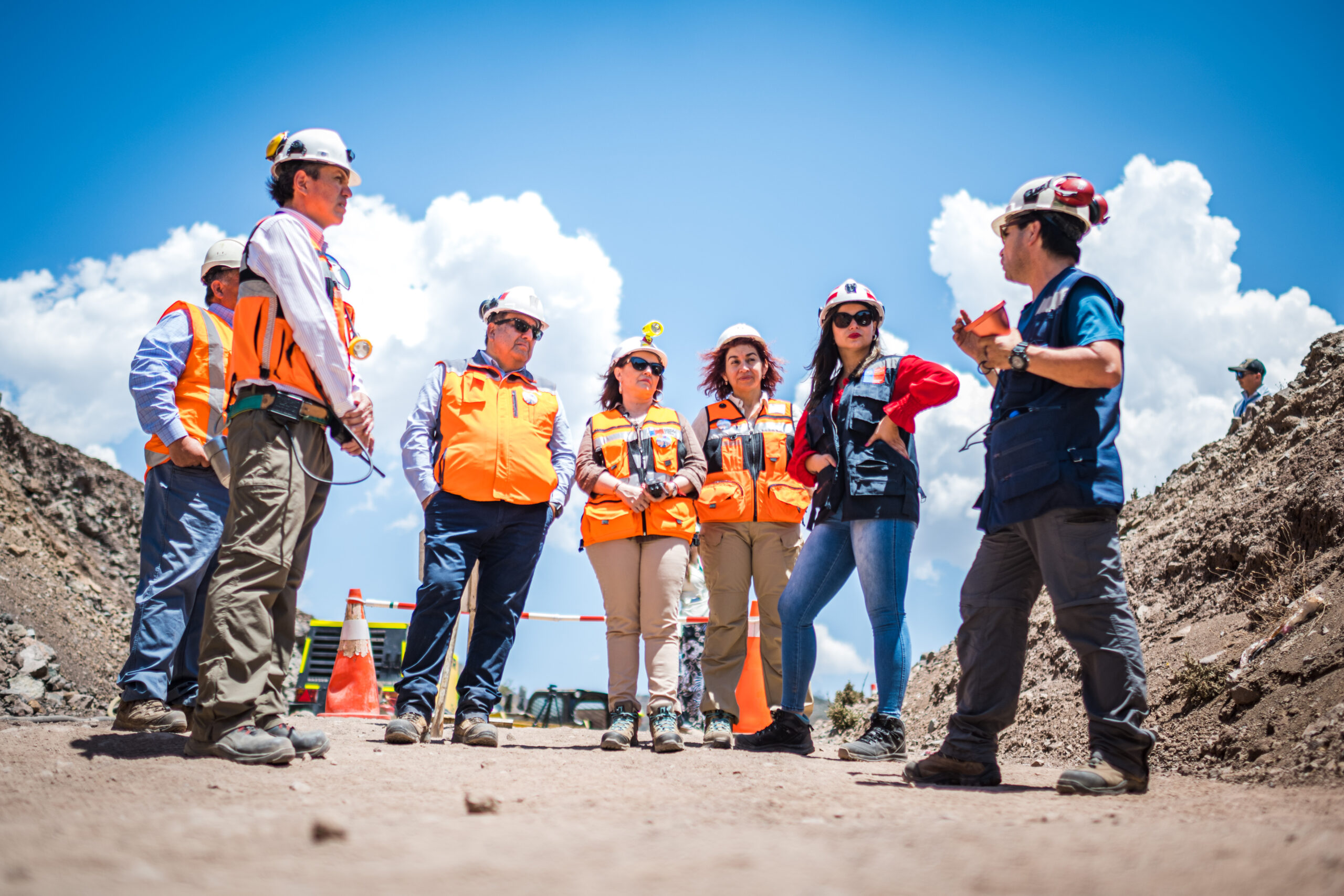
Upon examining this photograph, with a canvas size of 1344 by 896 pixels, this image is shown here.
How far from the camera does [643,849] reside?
195cm

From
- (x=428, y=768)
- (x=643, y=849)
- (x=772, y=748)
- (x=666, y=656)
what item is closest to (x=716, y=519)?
(x=666, y=656)

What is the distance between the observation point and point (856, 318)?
508 centimetres

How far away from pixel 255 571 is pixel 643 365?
2736 millimetres

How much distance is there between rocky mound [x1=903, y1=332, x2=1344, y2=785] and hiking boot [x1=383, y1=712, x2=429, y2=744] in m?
3.32

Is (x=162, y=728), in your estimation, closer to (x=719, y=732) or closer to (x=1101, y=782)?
(x=719, y=732)

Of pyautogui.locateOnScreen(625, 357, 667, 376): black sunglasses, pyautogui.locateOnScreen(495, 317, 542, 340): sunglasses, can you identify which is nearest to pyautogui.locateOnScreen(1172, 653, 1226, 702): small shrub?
pyautogui.locateOnScreen(625, 357, 667, 376): black sunglasses

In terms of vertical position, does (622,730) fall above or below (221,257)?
below

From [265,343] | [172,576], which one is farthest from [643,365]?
[172,576]

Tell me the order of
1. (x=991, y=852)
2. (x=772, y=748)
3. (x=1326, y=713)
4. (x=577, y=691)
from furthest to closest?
(x=577, y=691) → (x=772, y=748) → (x=1326, y=713) → (x=991, y=852)

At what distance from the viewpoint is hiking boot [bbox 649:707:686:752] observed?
449cm

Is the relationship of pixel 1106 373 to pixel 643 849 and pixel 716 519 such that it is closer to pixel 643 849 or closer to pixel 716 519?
pixel 643 849

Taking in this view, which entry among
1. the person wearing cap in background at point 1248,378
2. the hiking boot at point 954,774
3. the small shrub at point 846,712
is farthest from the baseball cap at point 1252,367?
the hiking boot at point 954,774

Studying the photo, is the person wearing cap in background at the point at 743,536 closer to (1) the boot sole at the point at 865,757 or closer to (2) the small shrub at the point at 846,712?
(1) the boot sole at the point at 865,757

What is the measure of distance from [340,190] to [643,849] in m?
3.20
